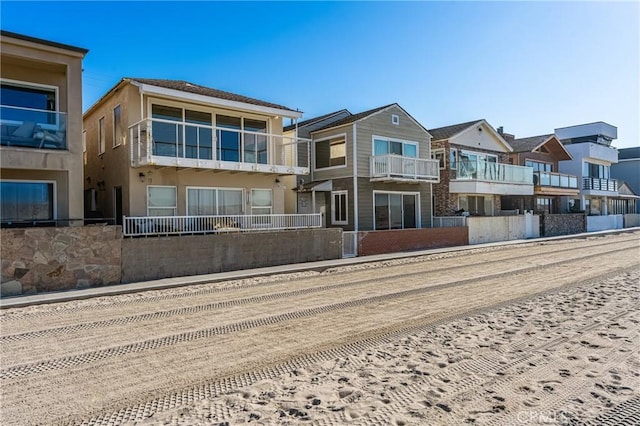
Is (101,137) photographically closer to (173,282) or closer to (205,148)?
(205,148)

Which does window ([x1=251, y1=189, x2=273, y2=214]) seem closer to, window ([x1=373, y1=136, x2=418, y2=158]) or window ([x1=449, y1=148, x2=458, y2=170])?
window ([x1=373, y1=136, x2=418, y2=158])

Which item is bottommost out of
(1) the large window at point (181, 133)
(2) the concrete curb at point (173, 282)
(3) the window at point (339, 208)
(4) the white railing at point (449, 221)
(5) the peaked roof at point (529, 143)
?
(2) the concrete curb at point (173, 282)

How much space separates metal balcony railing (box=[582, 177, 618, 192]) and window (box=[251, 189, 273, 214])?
33915 mm

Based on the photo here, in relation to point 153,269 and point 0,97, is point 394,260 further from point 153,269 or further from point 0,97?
point 0,97

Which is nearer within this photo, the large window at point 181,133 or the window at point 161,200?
the large window at point 181,133

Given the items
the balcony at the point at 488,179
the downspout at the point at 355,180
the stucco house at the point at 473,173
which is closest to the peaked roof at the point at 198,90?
the downspout at the point at 355,180

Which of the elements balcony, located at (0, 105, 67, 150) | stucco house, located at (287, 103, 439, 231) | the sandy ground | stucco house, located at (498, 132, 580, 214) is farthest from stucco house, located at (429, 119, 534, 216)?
balcony, located at (0, 105, 67, 150)

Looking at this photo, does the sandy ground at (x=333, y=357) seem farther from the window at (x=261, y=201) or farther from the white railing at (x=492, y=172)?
the white railing at (x=492, y=172)

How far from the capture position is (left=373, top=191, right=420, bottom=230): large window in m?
23.0

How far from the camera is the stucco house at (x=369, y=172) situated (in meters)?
22.1

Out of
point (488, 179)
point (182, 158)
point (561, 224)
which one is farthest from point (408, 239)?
point (561, 224)

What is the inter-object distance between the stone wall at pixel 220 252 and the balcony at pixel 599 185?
106ft

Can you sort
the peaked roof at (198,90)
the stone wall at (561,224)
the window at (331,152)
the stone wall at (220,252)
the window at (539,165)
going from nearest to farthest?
the stone wall at (220,252) → the peaked roof at (198,90) → the window at (331,152) → the stone wall at (561,224) → the window at (539,165)

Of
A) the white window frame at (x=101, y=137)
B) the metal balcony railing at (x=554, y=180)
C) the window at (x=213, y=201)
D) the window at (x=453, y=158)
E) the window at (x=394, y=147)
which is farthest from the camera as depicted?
the metal balcony railing at (x=554, y=180)
